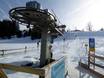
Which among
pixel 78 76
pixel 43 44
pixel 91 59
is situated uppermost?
pixel 43 44

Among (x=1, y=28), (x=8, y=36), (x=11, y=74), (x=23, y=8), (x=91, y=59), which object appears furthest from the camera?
(x=8, y=36)

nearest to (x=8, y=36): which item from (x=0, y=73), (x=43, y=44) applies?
(x=43, y=44)

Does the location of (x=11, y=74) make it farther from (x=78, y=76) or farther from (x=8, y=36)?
(x=8, y=36)

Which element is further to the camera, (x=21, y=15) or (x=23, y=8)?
(x=21, y=15)

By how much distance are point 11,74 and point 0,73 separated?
216 inches

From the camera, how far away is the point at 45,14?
8109mm

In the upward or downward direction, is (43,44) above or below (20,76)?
above

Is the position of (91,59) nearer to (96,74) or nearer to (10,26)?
(96,74)

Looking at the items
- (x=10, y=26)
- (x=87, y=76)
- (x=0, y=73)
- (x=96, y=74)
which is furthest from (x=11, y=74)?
(x=10, y=26)

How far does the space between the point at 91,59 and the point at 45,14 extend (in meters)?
4.78

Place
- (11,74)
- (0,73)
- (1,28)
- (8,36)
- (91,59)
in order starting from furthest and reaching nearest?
1. (8,36)
2. (1,28)
3. (91,59)
4. (11,74)
5. (0,73)

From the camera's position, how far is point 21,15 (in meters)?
8.90

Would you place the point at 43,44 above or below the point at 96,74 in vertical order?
above

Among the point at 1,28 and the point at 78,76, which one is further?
the point at 1,28
